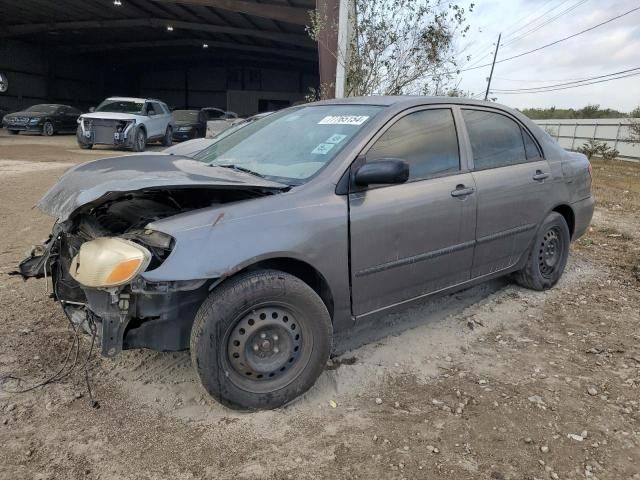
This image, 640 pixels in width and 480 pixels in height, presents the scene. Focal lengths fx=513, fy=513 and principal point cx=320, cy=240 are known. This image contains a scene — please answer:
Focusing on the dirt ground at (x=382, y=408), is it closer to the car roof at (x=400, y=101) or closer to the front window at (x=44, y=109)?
the car roof at (x=400, y=101)

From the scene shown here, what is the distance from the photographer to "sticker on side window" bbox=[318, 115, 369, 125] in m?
3.24

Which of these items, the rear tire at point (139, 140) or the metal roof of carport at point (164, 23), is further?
the metal roof of carport at point (164, 23)

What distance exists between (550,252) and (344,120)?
2.34 meters

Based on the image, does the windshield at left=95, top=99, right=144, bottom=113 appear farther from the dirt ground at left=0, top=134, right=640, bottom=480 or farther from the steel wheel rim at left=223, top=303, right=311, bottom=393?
the steel wheel rim at left=223, top=303, right=311, bottom=393

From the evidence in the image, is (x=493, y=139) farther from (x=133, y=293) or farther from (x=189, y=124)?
(x=189, y=124)

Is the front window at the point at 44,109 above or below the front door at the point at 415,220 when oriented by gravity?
above

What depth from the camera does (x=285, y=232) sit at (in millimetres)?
2621

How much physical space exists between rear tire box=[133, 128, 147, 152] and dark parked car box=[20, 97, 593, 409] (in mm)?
13248

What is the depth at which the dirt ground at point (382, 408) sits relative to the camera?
2301 mm

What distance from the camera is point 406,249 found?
123 inches

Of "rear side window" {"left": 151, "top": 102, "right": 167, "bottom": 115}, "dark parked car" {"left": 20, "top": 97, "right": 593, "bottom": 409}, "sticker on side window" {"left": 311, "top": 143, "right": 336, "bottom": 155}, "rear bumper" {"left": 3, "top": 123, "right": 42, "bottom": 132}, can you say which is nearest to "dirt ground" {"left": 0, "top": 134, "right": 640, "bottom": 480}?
"dark parked car" {"left": 20, "top": 97, "right": 593, "bottom": 409}

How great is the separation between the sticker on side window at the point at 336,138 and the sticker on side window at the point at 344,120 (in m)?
0.14

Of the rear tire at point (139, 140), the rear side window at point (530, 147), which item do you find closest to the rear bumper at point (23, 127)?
the rear tire at point (139, 140)

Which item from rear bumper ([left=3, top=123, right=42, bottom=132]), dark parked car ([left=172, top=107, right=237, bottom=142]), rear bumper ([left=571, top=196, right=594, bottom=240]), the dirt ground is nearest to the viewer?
the dirt ground
